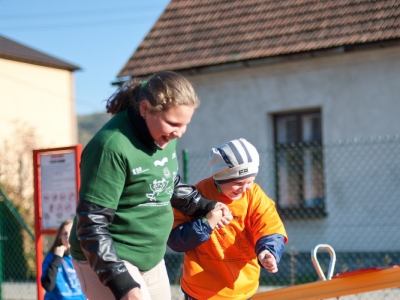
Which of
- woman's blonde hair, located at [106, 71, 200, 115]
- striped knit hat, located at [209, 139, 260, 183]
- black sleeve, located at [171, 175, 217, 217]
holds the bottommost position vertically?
black sleeve, located at [171, 175, 217, 217]

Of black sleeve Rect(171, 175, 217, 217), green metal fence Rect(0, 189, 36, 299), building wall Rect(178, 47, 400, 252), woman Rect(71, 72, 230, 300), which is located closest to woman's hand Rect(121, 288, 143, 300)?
woman Rect(71, 72, 230, 300)

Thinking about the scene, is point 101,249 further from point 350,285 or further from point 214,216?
point 350,285

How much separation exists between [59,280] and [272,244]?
2.79m

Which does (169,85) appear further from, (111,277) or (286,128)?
(286,128)

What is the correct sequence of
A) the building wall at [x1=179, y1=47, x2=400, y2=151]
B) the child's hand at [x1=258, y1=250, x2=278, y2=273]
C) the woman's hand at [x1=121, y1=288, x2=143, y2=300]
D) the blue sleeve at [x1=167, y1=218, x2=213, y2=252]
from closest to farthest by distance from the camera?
the woman's hand at [x1=121, y1=288, x2=143, y2=300] → the child's hand at [x1=258, y1=250, x2=278, y2=273] → the blue sleeve at [x1=167, y1=218, x2=213, y2=252] → the building wall at [x1=179, y1=47, x2=400, y2=151]

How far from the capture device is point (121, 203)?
272 centimetres

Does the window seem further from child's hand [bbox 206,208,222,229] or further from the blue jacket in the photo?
child's hand [bbox 206,208,222,229]

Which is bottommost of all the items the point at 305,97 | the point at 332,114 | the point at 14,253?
the point at 14,253

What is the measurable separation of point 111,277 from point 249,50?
10089 millimetres

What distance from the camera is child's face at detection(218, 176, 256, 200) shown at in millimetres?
3527

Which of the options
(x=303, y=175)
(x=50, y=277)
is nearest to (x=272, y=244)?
(x=50, y=277)

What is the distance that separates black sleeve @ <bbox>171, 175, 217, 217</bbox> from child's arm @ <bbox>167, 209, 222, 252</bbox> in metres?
0.04

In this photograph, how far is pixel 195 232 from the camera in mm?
3428

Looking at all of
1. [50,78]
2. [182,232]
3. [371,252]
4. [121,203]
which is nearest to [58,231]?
[182,232]
